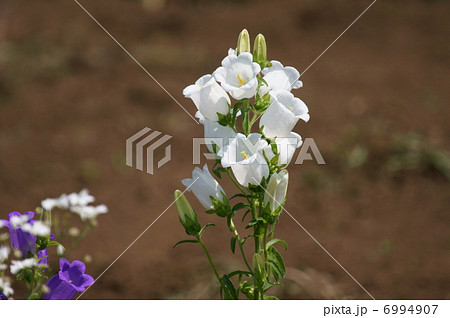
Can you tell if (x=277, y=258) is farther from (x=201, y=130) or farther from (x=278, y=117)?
(x=201, y=130)

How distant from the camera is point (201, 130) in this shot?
14.3 ft

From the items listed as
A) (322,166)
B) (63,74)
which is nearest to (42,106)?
(63,74)

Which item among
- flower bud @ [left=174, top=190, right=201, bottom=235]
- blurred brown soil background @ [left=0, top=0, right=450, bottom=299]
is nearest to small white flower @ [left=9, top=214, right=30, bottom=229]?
flower bud @ [left=174, top=190, right=201, bottom=235]

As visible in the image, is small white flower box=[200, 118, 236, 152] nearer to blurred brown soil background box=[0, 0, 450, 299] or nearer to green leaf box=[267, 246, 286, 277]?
green leaf box=[267, 246, 286, 277]

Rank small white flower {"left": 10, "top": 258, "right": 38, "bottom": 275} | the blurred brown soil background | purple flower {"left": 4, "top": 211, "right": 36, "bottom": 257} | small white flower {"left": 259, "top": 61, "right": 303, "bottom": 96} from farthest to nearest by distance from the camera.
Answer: the blurred brown soil background
small white flower {"left": 259, "top": 61, "right": 303, "bottom": 96}
purple flower {"left": 4, "top": 211, "right": 36, "bottom": 257}
small white flower {"left": 10, "top": 258, "right": 38, "bottom": 275}

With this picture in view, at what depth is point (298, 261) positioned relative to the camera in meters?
3.12

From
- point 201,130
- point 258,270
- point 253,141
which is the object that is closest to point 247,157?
point 253,141

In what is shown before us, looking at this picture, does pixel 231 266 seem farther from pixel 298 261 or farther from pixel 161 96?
pixel 161 96

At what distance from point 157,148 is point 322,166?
1162 mm

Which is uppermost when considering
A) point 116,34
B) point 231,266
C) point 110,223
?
point 116,34

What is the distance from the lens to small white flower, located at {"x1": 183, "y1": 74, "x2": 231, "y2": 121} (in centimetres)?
171

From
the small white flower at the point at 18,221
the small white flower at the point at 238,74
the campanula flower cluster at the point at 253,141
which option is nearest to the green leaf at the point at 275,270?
the campanula flower cluster at the point at 253,141

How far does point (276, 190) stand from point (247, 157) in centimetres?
13

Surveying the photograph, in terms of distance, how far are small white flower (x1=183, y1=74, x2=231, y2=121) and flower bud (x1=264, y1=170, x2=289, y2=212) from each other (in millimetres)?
251
